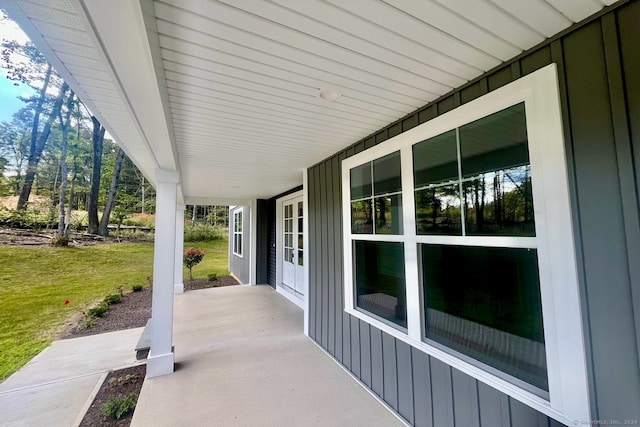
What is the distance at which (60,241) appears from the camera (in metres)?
6.25

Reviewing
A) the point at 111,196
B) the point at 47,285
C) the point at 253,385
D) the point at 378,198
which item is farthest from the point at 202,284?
the point at 378,198

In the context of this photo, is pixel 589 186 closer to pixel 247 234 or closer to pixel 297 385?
pixel 297 385

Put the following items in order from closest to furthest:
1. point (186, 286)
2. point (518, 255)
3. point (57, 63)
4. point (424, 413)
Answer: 1. point (57, 63)
2. point (518, 255)
3. point (424, 413)
4. point (186, 286)

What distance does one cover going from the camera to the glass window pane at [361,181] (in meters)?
2.74

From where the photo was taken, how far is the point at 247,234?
828cm

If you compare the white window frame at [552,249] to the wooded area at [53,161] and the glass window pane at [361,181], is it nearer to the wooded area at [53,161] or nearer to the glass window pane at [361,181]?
the glass window pane at [361,181]

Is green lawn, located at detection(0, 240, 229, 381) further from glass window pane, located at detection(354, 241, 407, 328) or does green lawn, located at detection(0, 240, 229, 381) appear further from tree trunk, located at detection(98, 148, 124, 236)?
glass window pane, located at detection(354, 241, 407, 328)

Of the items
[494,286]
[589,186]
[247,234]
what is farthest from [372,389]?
[247,234]

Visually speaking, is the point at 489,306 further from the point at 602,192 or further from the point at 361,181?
the point at 361,181

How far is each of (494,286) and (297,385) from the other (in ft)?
6.89

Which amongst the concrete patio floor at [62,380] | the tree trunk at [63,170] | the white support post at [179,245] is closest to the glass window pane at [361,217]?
the concrete patio floor at [62,380]

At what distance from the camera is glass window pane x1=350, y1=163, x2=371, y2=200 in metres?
2.74

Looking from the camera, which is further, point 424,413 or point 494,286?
point 424,413

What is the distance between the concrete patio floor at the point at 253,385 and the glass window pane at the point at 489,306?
986mm
